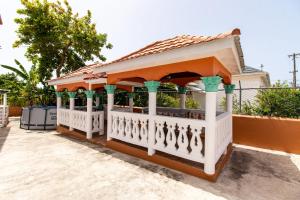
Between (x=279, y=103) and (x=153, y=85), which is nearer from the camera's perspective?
(x=153, y=85)

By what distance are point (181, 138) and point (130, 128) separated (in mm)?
2026

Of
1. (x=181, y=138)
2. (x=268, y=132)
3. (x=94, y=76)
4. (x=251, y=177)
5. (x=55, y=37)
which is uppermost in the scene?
(x=55, y=37)

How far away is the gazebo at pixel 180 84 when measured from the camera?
396 cm

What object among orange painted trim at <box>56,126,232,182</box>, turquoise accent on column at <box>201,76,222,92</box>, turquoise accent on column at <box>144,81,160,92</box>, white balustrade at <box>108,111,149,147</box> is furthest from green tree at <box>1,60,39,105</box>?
turquoise accent on column at <box>201,76,222,92</box>

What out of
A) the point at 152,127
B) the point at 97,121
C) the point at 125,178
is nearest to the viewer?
the point at 125,178

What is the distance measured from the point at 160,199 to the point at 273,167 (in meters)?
3.89

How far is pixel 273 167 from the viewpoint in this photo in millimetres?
5008

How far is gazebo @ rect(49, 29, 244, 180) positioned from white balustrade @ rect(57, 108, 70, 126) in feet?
4.24

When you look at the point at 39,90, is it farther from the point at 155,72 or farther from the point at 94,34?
the point at 155,72

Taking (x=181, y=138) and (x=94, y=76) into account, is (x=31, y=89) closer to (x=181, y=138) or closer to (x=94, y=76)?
(x=94, y=76)

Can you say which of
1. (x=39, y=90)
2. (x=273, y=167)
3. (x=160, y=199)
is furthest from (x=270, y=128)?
(x=39, y=90)

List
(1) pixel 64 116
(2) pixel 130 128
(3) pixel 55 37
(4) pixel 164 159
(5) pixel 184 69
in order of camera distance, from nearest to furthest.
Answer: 1. (5) pixel 184 69
2. (4) pixel 164 159
3. (2) pixel 130 128
4. (1) pixel 64 116
5. (3) pixel 55 37

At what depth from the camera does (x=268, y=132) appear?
677cm

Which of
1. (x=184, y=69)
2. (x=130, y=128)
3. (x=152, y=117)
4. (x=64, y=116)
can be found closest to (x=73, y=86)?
(x=64, y=116)
